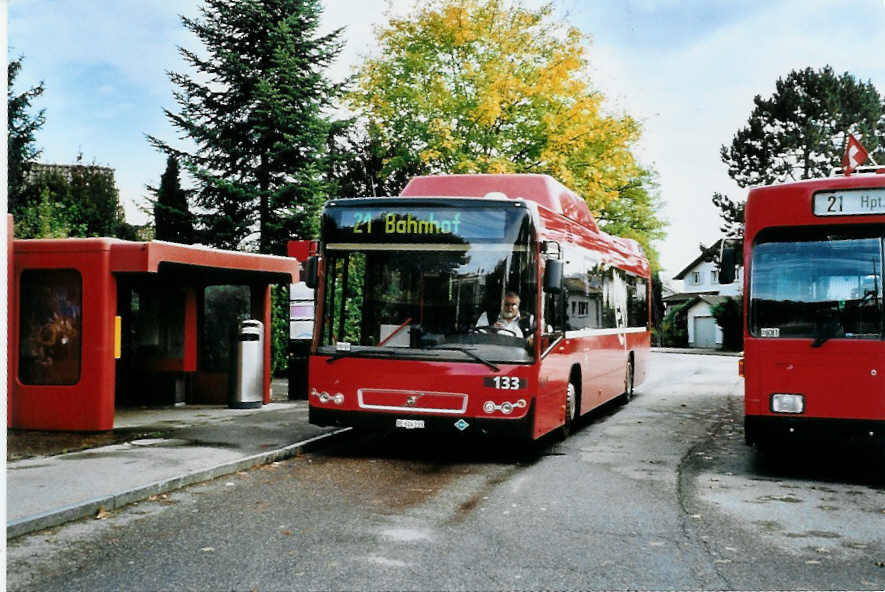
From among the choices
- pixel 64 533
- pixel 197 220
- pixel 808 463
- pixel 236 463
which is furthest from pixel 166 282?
pixel 197 220

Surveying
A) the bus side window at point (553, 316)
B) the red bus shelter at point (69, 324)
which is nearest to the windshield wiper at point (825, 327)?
the bus side window at point (553, 316)

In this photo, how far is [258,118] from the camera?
2700 centimetres

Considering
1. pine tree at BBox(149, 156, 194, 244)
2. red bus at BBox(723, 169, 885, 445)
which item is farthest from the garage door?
red bus at BBox(723, 169, 885, 445)

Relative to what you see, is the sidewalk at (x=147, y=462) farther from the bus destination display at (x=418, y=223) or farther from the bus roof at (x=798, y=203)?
the bus roof at (x=798, y=203)

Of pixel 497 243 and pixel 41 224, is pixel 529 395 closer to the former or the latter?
pixel 497 243

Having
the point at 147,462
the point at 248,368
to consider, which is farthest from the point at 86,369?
the point at 248,368

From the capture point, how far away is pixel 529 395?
9758 mm

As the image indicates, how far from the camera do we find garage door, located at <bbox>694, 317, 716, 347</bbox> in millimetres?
68250

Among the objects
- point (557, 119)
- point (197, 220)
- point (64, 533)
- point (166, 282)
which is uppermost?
point (557, 119)

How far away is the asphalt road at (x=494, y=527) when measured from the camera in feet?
18.1

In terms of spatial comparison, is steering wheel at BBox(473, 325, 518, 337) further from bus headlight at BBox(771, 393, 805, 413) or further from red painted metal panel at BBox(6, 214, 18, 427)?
red painted metal panel at BBox(6, 214, 18, 427)

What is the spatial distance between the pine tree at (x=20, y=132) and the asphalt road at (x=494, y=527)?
25915mm

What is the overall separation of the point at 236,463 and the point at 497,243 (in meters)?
3.52

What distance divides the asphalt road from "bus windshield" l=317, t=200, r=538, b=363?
1315 millimetres
